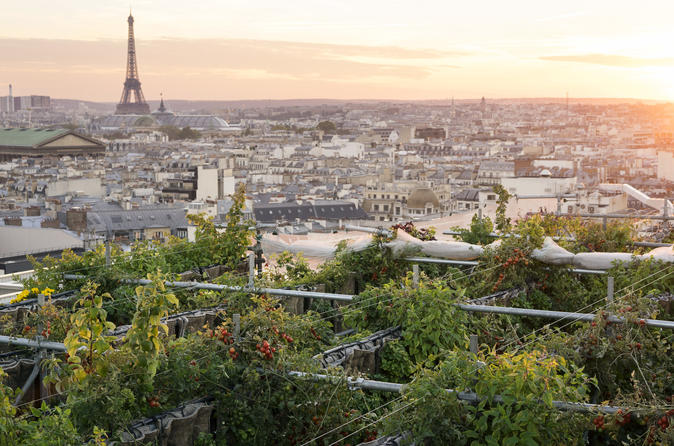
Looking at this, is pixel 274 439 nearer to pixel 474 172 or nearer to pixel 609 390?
pixel 609 390

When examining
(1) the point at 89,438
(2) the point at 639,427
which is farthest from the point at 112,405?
(2) the point at 639,427

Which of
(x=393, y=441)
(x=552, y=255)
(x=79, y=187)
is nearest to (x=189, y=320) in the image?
(x=393, y=441)

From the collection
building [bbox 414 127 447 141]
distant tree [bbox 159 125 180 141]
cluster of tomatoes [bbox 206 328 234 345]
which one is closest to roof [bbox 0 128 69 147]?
distant tree [bbox 159 125 180 141]

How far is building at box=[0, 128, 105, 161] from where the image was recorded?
104 meters

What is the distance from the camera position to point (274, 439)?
4852mm

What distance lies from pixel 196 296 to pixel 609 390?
121 inches

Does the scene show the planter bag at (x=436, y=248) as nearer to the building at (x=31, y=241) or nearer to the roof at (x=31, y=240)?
the building at (x=31, y=241)

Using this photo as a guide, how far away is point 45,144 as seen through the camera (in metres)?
104

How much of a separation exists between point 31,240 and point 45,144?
264 feet

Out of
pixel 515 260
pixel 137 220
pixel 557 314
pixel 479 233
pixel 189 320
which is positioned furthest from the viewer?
pixel 137 220

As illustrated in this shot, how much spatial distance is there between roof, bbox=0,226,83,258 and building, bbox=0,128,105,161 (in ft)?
255

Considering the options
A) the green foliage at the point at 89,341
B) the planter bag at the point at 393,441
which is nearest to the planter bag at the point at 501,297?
the planter bag at the point at 393,441

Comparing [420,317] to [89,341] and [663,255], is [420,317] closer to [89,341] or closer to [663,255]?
[89,341]

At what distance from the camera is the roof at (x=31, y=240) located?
26.6m
